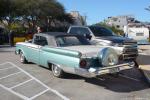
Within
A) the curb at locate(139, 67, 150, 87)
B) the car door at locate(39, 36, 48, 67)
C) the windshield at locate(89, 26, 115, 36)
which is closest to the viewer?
the curb at locate(139, 67, 150, 87)

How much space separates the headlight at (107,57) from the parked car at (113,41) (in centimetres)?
134

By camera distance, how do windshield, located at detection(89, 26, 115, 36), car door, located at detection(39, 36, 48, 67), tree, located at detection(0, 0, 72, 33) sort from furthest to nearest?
tree, located at detection(0, 0, 72, 33)
windshield, located at detection(89, 26, 115, 36)
car door, located at detection(39, 36, 48, 67)

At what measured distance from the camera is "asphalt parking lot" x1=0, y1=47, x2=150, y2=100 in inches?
357

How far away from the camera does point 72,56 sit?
1024 cm

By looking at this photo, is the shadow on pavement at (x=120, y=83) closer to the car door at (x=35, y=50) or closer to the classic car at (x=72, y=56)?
the classic car at (x=72, y=56)

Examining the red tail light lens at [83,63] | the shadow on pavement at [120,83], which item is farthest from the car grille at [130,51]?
the red tail light lens at [83,63]

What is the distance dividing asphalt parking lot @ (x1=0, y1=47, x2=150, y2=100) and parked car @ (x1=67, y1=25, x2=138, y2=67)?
828mm

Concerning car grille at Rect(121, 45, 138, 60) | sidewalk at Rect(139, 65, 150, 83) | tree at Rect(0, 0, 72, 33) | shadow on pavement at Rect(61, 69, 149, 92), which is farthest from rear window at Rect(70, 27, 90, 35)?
tree at Rect(0, 0, 72, 33)

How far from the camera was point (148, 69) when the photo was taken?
42.9 feet

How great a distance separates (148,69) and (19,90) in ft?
17.7

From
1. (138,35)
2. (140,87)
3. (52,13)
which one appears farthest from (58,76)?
(52,13)

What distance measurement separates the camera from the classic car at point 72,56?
998 cm

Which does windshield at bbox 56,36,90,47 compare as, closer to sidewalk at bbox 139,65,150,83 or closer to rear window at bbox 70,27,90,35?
sidewalk at bbox 139,65,150,83

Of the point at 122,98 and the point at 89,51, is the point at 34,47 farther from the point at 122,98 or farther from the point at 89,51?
the point at 122,98
